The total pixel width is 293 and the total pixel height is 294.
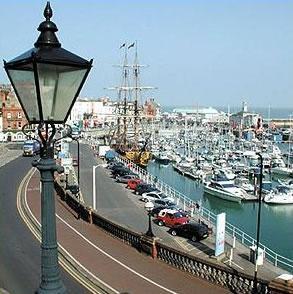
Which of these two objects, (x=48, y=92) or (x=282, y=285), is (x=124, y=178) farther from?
(x=48, y=92)

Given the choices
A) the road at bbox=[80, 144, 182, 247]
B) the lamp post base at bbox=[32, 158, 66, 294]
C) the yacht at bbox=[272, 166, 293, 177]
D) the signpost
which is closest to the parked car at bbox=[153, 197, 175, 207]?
the road at bbox=[80, 144, 182, 247]

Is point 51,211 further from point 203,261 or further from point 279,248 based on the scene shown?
point 279,248

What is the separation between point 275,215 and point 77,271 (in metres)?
38.2

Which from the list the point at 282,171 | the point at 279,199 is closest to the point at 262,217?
the point at 279,199

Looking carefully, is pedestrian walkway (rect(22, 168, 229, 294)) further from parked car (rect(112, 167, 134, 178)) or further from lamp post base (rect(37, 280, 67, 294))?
parked car (rect(112, 167, 134, 178))

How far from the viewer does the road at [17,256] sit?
18.2m

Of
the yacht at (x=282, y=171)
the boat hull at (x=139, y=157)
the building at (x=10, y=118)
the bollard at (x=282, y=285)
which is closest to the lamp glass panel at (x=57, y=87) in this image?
the bollard at (x=282, y=285)

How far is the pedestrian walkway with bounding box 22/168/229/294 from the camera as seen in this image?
17.3m

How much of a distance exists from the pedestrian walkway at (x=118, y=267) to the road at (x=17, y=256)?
1332 mm

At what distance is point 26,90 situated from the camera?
416 cm

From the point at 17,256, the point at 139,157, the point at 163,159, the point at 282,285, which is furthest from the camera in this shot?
the point at 163,159

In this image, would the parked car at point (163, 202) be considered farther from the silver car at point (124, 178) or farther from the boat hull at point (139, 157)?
the boat hull at point (139, 157)

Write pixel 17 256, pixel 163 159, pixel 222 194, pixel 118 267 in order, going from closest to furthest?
pixel 118 267
pixel 17 256
pixel 222 194
pixel 163 159

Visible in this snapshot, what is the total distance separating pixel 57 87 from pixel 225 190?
57.0 m
